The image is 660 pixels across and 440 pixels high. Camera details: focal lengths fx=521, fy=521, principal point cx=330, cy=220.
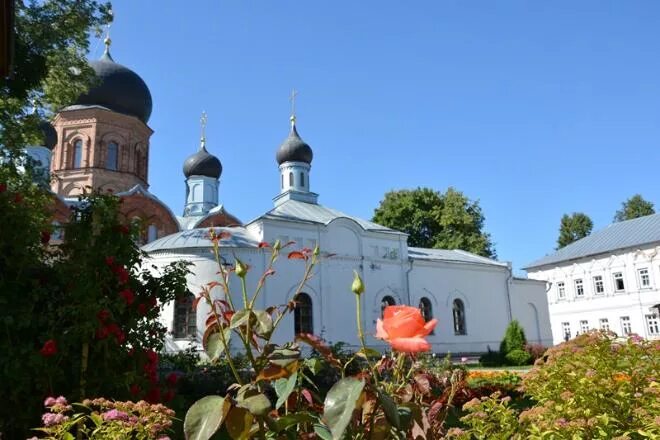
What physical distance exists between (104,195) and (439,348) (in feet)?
69.8

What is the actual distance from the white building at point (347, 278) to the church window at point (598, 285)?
6.30m

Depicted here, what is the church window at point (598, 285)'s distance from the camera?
32.3 metres

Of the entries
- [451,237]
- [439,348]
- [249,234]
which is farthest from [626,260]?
[249,234]

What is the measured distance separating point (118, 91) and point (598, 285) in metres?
30.1

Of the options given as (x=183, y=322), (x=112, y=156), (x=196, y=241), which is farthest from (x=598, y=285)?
(x=112, y=156)

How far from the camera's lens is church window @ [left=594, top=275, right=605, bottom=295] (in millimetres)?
32300

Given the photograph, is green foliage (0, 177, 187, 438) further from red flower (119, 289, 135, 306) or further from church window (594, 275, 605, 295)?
church window (594, 275, 605, 295)

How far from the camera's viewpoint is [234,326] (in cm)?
161

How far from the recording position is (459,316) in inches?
1001

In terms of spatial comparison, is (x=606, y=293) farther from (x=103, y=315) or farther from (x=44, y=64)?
(x=103, y=315)

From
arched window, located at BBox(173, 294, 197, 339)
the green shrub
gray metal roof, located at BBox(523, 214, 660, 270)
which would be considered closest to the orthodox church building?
arched window, located at BBox(173, 294, 197, 339)

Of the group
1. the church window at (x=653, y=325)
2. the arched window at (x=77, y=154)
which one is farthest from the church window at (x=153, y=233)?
the church window at (x=653, y=325)

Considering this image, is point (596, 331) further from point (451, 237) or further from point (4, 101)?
point (451, 237)

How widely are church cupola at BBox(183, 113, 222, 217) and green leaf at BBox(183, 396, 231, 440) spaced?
3052 centimetres
